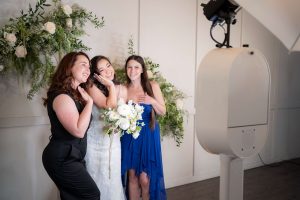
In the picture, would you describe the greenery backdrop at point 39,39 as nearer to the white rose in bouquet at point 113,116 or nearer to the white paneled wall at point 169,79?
the white paneled wall at point 169,79

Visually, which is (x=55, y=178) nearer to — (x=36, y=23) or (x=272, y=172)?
(x=36, y=23)

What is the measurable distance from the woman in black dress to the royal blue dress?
752mm

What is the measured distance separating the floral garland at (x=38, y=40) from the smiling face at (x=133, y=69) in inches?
18.9

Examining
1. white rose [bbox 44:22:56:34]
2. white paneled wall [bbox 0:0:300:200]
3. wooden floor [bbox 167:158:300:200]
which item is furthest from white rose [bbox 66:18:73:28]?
wooden floor [bbox 167:158:300:200]

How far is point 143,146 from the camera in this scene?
273 centimetres

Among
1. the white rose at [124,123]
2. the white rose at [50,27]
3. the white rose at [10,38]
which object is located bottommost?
the white rose at [124,123]

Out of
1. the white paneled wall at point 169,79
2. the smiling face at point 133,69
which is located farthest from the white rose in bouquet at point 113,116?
the white paneled wall at point 169,79

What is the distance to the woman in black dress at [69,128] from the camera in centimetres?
182

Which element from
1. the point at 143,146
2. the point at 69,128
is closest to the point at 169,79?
the point at 143,146

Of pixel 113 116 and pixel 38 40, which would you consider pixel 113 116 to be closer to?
pixel 113 116

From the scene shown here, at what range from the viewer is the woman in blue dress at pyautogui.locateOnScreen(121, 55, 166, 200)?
2.73 m

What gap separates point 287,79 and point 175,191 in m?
2.99

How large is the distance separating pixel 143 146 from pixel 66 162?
0.98 meters

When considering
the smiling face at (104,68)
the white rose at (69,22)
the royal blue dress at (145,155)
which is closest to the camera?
the smiling face at (104,68)
